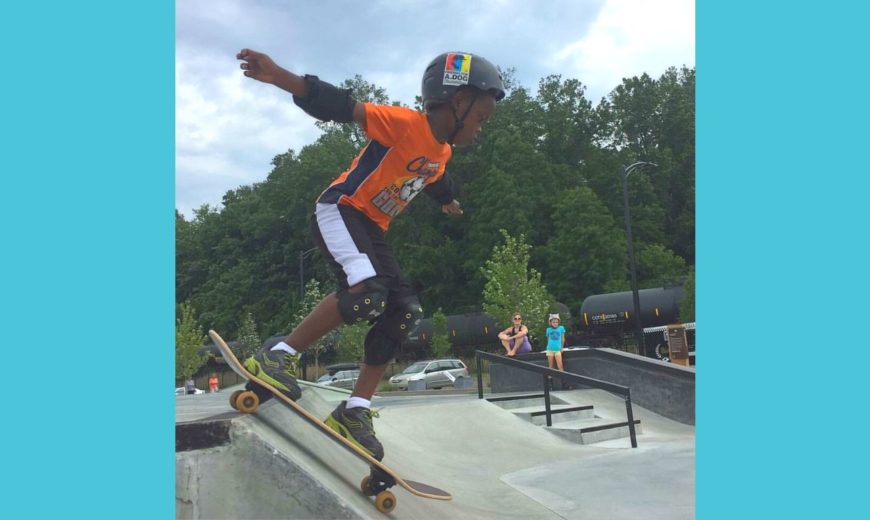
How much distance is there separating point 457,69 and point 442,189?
90 centimetres

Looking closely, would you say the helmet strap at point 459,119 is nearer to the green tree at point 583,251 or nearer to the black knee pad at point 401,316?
the black knee pad at point 401,316

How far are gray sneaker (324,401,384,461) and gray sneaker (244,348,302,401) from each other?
25cm

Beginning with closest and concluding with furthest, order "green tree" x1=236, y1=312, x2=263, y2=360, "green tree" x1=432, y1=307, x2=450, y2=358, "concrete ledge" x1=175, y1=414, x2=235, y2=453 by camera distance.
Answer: "concrete ledge" x1=175, y1=414, x2=235, y2=453 < "green tree" x1=432, y1=307, x2=450, y2=358 < "green tree" x1=236, y1=312, x2=263, y2=360

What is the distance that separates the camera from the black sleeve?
4109 mm

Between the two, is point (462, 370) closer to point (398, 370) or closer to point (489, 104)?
point (398, 370)

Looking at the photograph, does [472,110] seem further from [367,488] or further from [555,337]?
[555,337]

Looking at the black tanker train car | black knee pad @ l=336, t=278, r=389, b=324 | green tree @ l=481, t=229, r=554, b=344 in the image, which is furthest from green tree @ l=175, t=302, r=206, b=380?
black knee pad @ l=336, t=278, r=389, b=324

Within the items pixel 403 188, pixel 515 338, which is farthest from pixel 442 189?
pixel 515 338

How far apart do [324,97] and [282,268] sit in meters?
45.2

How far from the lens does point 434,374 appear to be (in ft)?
80.8

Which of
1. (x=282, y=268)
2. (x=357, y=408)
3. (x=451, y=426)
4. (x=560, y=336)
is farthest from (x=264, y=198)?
(x=357, y=408)

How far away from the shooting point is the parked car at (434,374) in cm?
2445

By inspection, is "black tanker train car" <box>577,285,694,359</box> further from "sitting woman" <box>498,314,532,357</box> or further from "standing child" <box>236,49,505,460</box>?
"standing child" <box>236,49,505,460</box>

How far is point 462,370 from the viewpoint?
24828mm
